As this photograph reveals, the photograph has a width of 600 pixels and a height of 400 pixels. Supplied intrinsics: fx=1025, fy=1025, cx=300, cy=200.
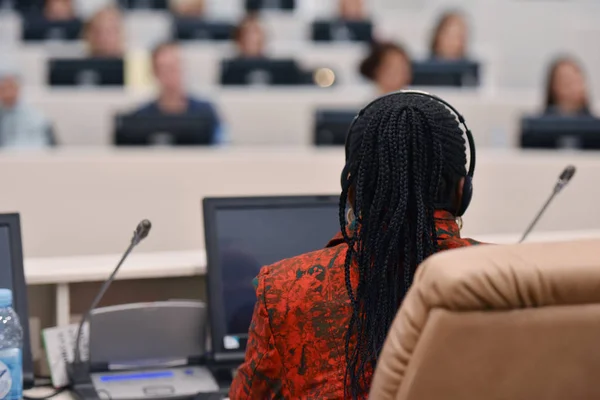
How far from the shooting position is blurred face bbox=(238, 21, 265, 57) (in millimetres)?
6453

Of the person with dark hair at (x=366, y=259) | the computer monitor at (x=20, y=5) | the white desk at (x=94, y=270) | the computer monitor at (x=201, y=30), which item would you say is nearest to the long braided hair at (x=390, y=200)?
the person with dark hair at (x=366, y=259)

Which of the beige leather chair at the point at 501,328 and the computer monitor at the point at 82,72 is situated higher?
the computer monitor at the point at 82,72

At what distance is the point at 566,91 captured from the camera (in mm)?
5328

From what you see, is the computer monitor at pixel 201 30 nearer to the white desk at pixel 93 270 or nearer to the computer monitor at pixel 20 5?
the computer monitor at pixel 20 5

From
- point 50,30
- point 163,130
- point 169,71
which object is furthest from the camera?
point 50,30

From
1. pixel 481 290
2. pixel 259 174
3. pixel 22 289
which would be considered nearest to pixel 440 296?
pixel 481 290

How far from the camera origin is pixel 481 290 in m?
0.90

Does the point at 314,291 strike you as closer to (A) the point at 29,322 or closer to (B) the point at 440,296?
(B) the point at 440,296

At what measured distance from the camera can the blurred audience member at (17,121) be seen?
502 centimetres

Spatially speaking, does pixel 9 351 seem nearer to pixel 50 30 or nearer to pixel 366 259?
pixel 366 259

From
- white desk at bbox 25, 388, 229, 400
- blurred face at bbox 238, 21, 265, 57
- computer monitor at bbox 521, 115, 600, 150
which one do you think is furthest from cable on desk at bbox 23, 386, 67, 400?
blurred face at bbox 238, 21, 265, 57

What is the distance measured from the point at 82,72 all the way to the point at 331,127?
2360mm

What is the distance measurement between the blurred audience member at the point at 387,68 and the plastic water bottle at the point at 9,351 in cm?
334

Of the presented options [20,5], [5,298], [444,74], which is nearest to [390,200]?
[5,298]
